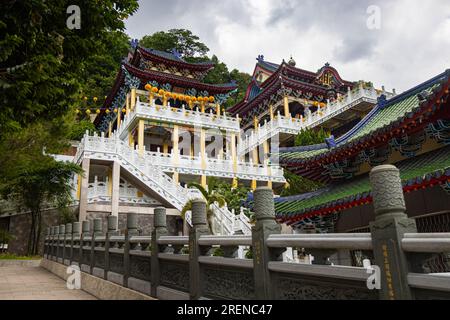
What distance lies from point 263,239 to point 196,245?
54.3 inches

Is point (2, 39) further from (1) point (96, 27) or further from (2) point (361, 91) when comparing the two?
(2) point (361, 91)

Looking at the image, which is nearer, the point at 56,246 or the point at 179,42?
the point at 56,246

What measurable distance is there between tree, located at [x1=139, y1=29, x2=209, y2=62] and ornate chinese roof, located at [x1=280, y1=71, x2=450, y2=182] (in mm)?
40470

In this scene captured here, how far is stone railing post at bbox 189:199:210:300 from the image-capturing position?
476 centimetres

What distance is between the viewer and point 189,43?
48750 millimetres

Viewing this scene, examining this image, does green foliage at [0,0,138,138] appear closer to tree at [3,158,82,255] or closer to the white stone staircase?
tree at [3,158,82,255]

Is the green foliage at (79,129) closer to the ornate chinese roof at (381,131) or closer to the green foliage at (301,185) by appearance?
the green foliage at (301,185)

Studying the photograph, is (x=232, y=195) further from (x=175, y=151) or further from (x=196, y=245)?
(x=196, y=245)

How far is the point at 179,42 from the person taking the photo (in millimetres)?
48406

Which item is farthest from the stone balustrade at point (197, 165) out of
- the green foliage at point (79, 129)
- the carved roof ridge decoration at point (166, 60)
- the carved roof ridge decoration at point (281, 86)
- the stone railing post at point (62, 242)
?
the carved roof ridge decoration at point (166, 60)

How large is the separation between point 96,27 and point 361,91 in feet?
79.0

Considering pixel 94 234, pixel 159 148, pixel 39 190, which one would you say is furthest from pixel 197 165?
pixel 94 234
